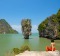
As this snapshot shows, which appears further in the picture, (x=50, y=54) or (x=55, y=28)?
(x=55, y=28)

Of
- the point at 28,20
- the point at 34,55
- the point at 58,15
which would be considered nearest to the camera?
the point at 34,55

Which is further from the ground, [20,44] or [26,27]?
[26,27]

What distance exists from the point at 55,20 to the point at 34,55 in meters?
58.3

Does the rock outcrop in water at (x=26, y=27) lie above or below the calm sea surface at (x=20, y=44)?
above

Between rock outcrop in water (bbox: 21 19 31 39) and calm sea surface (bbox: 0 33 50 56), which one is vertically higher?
rock outcrop in water (bbox: 21 19 31 39)

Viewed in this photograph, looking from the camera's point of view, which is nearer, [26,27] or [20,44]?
[20,44]

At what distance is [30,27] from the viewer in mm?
70812

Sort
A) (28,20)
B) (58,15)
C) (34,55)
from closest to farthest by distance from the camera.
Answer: (34,55)
(58,15)
(28,20)

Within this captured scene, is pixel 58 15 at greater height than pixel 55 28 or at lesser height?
greater

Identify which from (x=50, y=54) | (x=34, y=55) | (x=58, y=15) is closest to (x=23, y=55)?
(x=34, y=55)

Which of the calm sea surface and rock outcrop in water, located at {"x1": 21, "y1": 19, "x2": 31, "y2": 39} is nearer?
the calm sea surface

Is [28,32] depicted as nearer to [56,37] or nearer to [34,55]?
[56,37]

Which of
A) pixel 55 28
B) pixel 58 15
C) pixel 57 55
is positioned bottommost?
pixel 57 55

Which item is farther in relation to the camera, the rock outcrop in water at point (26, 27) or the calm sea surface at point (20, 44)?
the rock outcrop in water at point (26, 27)
